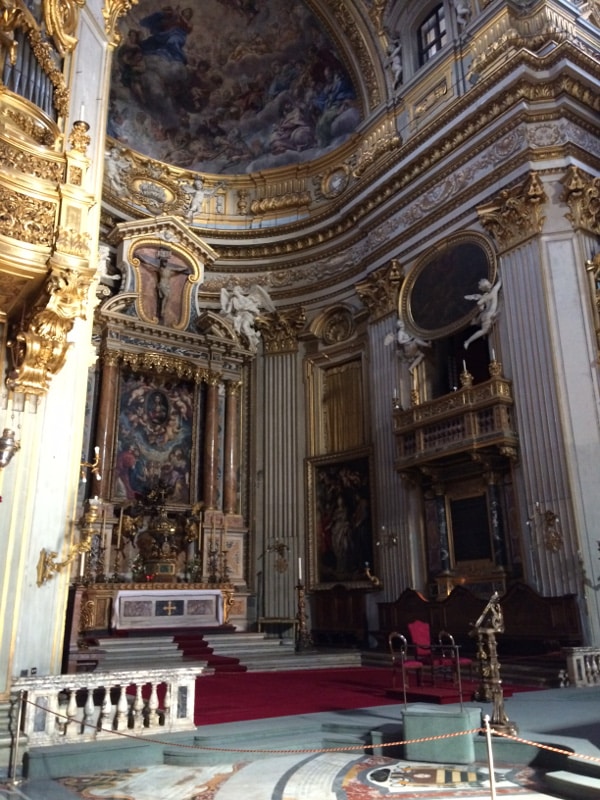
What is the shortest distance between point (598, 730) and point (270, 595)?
11.4 m

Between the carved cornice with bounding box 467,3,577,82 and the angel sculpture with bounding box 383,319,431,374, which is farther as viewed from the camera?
the angel sculpture with bounding box 383,319,431,374

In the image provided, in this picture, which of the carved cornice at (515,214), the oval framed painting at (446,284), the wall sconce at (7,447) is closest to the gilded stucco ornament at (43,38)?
the wall sconce at (7,447)

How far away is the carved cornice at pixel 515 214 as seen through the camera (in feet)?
44.0

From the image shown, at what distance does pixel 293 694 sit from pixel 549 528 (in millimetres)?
5410

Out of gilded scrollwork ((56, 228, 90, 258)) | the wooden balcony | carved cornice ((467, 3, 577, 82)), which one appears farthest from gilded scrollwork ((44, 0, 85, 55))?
carved cornice ((467, 3, 577, 82))

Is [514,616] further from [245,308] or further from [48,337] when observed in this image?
[245,308]

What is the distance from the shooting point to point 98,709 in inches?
267

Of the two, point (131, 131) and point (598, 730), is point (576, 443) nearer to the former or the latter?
point (598, 730)

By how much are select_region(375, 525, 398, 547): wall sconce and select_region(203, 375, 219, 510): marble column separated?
4263 mm

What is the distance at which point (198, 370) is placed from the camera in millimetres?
17781

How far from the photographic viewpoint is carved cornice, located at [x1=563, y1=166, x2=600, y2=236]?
43.2 feet

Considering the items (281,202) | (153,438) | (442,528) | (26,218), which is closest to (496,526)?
(442,528)

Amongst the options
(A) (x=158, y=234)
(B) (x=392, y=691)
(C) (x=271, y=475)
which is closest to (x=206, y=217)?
(A) (x=158, y=234)

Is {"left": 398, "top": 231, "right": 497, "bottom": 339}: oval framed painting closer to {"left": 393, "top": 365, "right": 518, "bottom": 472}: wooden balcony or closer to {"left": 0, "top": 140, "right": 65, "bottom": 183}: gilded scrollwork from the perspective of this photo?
{"left": 393, "top": 365, "right": 518, "bottom": 472}: wooden balcony
